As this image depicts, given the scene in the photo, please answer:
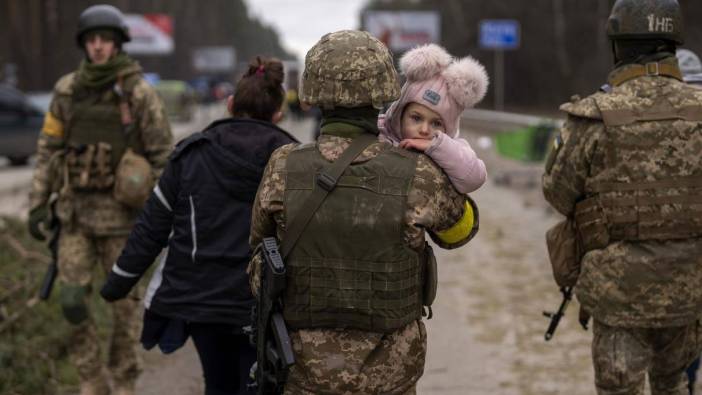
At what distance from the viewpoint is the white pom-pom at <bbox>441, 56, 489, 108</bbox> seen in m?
3.38

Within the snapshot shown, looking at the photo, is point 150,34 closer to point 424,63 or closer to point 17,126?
point 17,126

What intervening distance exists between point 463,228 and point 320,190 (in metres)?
0.51

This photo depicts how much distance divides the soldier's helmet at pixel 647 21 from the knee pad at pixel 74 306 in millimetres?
2900

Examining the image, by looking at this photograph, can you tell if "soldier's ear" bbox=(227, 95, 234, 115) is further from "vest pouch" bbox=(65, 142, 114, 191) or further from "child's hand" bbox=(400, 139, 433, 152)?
"vest pouch" bbox=(65, 142, 114, 191)

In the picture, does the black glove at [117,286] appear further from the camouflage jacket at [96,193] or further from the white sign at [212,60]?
the white sign at [212,60]

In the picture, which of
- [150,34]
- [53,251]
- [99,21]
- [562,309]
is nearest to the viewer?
[562,309]

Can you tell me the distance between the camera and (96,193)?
5441 millimetres

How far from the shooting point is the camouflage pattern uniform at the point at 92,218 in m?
5.36

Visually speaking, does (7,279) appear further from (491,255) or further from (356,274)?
(356,274)

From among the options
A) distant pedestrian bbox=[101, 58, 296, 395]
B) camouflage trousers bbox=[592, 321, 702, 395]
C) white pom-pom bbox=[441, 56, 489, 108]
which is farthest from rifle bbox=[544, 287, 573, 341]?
distant pedestrian bbox=[101, 58, 296, 395]

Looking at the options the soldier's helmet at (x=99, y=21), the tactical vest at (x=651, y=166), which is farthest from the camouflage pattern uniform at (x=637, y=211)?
the soldier's helmet at (x=99, y=21)

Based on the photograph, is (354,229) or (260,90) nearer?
(354,229)

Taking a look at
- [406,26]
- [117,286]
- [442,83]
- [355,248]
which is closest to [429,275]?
[355,248]

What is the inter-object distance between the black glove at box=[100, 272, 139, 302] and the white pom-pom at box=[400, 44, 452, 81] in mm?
1536
